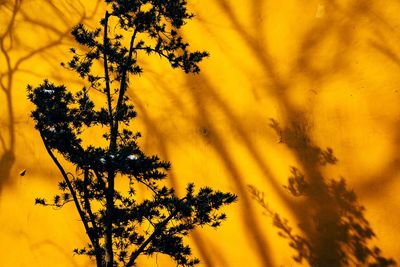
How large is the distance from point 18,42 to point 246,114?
3022 mm

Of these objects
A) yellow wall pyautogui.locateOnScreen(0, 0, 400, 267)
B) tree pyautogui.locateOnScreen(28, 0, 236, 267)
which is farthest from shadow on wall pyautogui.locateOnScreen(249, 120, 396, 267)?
tree pyautogui.locateOnScreen(28, 0, 236, 267)

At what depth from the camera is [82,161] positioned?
202 cm

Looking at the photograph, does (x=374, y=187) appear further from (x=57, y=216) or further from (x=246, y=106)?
(x=57, y=216)

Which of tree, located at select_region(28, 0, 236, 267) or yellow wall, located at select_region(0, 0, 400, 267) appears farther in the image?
yellow wall, located at select_region(0, 0, 400, 267)

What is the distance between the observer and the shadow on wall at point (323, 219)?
3.60 metres

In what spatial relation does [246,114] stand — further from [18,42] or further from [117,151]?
[18,42]

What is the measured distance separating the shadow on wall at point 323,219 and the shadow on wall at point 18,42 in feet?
9.78

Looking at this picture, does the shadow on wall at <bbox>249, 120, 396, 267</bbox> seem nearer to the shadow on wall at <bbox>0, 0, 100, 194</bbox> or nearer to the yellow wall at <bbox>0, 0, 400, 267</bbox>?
the yellow wall at <bbox>0, 0, 400, 267</bbox>

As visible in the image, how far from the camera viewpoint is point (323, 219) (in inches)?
147

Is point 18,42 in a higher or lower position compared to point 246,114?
higher

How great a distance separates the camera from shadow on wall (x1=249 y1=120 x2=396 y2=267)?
11.8 ft

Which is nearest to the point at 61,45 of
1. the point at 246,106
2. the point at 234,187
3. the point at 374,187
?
the point at 246,106

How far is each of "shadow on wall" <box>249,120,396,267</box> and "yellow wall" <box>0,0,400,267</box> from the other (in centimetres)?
3

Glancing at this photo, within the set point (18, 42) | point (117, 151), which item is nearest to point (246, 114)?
point (117, 151)
